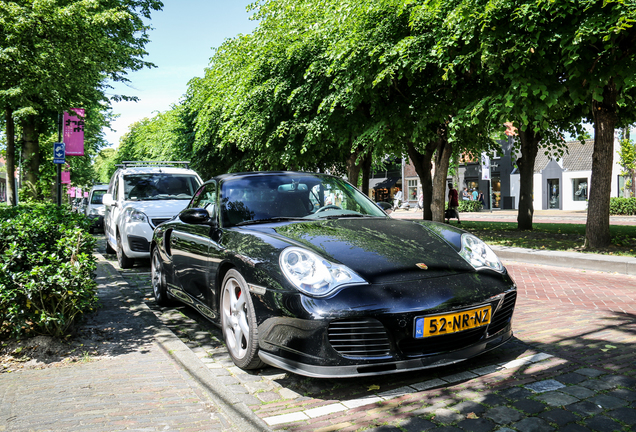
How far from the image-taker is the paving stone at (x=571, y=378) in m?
3.29

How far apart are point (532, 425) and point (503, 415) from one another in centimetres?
17

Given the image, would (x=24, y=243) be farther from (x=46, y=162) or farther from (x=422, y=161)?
(x=46, y=162)

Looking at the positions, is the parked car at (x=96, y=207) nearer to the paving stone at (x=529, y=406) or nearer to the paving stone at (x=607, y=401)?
the paving stone at (x=529, y=406)

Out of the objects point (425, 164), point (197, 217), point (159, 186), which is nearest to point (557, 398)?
point (197, 217)

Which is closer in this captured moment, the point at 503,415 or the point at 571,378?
the point at 503,415

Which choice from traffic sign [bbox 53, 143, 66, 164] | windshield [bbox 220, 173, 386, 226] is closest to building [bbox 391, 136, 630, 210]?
traffic sign [bbox 53, 143, 66, 164]

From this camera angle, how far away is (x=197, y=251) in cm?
463

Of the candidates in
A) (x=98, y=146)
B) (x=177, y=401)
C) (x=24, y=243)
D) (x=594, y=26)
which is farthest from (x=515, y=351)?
(x=98, y=146)

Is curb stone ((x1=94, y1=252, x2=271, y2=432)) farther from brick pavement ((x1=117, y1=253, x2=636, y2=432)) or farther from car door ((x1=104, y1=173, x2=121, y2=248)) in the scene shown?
car door ((x1=104, y1=173, x2=121, y2=248))

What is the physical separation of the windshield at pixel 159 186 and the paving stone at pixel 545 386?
804cm

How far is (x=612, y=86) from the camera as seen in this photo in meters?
11.0

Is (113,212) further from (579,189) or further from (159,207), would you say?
(579,189)

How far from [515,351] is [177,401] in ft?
8.20

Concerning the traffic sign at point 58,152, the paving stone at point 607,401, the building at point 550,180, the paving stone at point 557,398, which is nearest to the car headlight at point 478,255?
the paving stone at point 557,398
